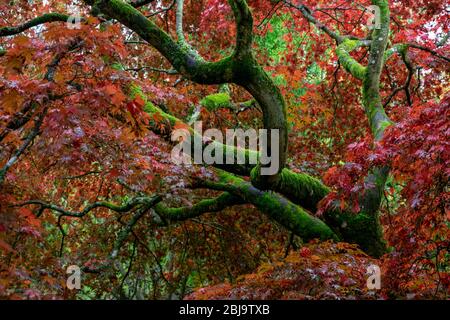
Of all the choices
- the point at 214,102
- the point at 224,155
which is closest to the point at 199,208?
the point at 224,155

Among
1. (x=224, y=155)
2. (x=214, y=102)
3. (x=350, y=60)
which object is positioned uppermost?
(x=350, y=60)

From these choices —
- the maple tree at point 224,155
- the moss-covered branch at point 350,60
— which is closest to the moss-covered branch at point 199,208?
the maple tree at point 224,155

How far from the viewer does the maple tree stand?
336 cm

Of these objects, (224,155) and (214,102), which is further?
(214,102)

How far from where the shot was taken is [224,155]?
5.27 metres

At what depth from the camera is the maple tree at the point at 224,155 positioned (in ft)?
11.0

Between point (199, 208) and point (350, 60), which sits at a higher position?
point (350, 60)

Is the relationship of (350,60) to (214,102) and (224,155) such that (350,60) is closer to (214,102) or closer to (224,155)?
(214,102)

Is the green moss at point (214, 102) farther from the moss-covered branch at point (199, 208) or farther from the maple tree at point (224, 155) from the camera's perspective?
the moss-covered branch at point (199, 208)

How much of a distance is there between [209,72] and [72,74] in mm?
1040

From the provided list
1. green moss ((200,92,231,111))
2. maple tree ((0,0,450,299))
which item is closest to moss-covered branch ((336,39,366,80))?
maple tree ((0,0,450,299))
